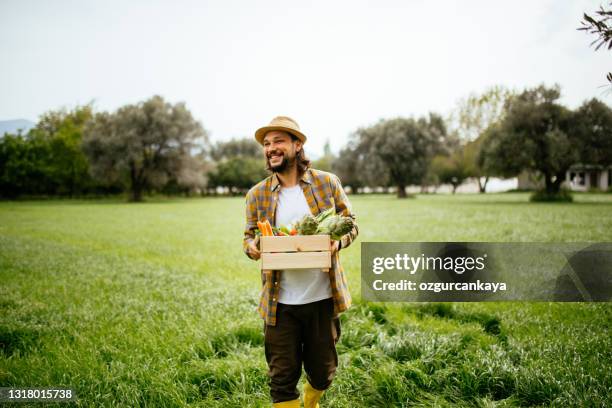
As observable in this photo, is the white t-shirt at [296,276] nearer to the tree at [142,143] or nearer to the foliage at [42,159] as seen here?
the foliage at [42,159]

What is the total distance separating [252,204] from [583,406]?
2968 mm

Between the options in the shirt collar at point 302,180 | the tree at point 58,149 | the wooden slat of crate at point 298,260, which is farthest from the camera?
the tree at point 58,149

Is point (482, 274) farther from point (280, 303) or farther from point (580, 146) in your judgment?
point (580, 146)

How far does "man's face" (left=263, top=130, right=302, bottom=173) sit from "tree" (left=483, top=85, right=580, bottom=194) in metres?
23.5

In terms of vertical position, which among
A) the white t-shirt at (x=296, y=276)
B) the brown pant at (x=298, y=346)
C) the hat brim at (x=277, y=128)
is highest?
the hat brim at (x=277, y=128)

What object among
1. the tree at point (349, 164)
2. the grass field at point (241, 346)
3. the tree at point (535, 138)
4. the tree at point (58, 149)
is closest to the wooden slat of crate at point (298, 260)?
the grass field at point (241, 346)

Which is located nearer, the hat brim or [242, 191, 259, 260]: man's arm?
the hat brim

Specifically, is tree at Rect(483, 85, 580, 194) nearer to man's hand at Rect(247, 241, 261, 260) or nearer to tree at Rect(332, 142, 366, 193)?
tree at Rect(332, 142, 366, 193)

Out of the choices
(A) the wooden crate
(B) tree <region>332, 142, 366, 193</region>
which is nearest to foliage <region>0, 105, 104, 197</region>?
(A) the wooden crate

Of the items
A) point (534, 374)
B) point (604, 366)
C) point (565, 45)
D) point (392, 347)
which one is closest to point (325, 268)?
point (392, 347)

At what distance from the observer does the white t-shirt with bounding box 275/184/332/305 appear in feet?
9.08

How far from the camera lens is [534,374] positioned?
3.34 metres

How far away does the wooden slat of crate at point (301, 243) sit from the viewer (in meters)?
2.52

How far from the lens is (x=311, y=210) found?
9.46 feet
